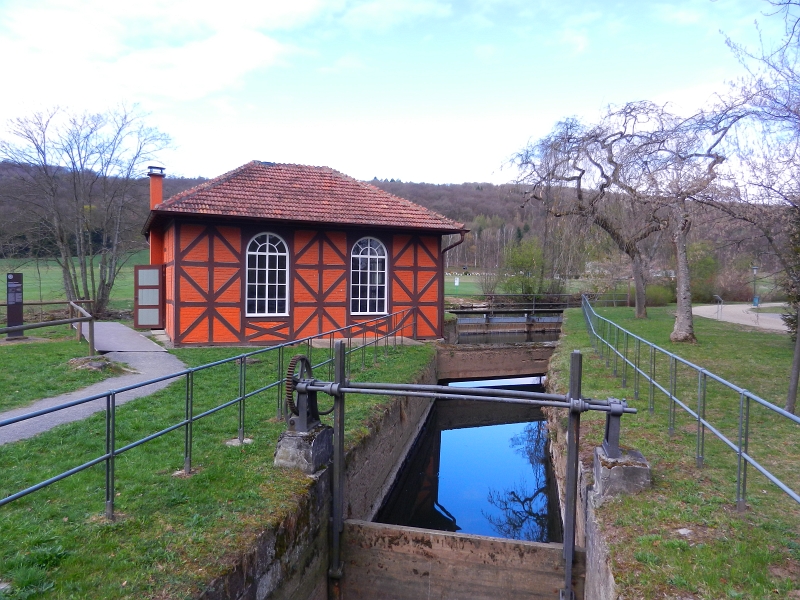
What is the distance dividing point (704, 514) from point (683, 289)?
11.7 m

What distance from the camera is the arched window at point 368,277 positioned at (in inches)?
624

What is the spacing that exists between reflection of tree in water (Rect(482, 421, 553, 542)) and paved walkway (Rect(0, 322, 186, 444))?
19.1ft

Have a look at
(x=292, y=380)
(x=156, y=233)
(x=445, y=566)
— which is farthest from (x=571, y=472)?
(x=156, y=233)

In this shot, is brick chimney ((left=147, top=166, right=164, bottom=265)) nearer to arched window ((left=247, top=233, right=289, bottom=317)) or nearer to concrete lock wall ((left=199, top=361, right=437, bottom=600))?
arched window ((left=247, top=233, right=289, bottom=317))

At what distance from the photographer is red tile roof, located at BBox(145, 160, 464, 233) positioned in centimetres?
1415

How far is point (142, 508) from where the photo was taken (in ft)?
15.2

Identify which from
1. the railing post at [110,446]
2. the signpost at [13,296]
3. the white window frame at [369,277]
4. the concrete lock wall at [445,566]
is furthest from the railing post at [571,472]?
the signpost at [13,296]

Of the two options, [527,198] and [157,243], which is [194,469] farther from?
[527,198]

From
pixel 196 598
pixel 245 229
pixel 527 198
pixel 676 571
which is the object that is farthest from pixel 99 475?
pixel 527 198

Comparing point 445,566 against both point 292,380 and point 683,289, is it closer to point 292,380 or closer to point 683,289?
point 292,380

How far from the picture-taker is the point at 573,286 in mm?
33062

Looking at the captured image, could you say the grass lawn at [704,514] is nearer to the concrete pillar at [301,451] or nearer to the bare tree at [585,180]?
the concrete pillar at [301,451]

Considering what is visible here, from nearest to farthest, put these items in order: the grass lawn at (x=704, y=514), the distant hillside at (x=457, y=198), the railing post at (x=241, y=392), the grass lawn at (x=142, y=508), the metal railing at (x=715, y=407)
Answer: the grass lawn at (x=142, y=508)
the grass lawn at (x=704, y=514)
the metal railing at (x=715, y=407)
the railing post at (x=241, y=392)
the distant hillside at (x=457, y=198)

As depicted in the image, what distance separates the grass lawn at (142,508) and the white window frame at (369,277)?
8.23m
